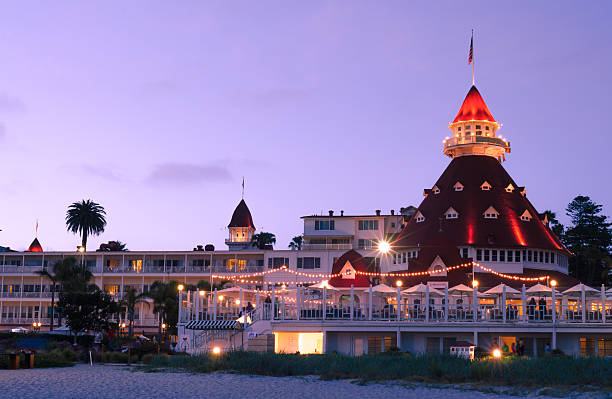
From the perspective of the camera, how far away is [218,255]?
3285 inches

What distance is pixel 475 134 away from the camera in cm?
6003

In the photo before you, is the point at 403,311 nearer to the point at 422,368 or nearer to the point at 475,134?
the point at 422,368

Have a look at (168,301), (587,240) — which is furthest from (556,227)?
(168,301)

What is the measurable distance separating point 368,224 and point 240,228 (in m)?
24.4

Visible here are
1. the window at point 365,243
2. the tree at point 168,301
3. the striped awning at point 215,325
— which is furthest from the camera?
the window at point 365,243

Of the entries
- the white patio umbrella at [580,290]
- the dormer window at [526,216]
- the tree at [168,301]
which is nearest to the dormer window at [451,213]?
the dormer window at [526,216]

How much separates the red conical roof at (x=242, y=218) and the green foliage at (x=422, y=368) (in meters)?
74.1

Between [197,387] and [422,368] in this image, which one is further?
[422,368]

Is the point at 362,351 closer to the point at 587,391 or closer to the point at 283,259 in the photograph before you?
the point at 587,391

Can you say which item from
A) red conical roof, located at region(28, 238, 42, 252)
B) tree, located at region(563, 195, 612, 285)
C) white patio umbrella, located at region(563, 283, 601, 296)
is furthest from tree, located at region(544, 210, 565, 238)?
red conical roof, located at region(28, 238, 42, 252)

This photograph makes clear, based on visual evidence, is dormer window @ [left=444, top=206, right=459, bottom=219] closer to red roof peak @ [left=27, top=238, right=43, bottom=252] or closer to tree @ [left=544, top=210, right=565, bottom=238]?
tree @ [left=544, top=210, right=565, bottom=238]

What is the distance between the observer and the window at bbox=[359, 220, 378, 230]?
8475 centimetres

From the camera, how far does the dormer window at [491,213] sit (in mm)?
54250

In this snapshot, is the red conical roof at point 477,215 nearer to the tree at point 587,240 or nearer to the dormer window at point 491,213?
the dormer window at point 491,213
